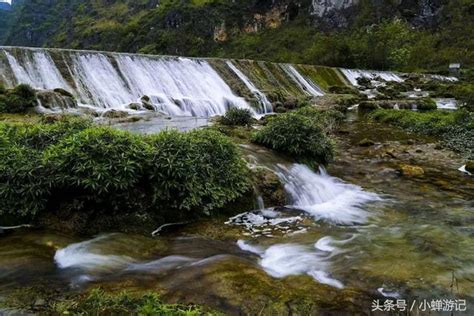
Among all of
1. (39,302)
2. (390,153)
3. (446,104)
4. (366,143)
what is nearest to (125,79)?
(366,143)

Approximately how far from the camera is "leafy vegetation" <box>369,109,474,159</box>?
16372mm

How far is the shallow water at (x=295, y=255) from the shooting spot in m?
5.22

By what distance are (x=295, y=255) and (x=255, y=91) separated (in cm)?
2173

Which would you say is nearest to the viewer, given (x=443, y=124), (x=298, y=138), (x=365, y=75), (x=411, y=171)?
(x=298, y=138)

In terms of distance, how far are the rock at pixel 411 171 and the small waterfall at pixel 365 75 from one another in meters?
30.3

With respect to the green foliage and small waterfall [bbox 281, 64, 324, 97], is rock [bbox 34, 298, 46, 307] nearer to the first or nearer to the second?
the green foliage

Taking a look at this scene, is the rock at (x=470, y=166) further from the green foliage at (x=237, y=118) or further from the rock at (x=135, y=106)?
the rock at (x=135, y=106)

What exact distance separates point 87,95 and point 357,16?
75859 millimetres

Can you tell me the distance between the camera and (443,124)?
63.6 feet

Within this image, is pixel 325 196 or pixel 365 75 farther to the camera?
pixel 365 75

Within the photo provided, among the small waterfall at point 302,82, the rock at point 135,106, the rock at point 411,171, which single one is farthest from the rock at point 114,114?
the small waterfall at point 302,82

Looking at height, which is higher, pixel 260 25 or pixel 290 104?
pixel 260 25

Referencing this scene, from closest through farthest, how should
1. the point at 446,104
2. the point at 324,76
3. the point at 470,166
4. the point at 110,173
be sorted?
the point at 110,173 → the point at 470,166 → the point at 446,104 → the point at 324,76

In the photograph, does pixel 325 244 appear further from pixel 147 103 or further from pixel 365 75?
pixel 365 75
